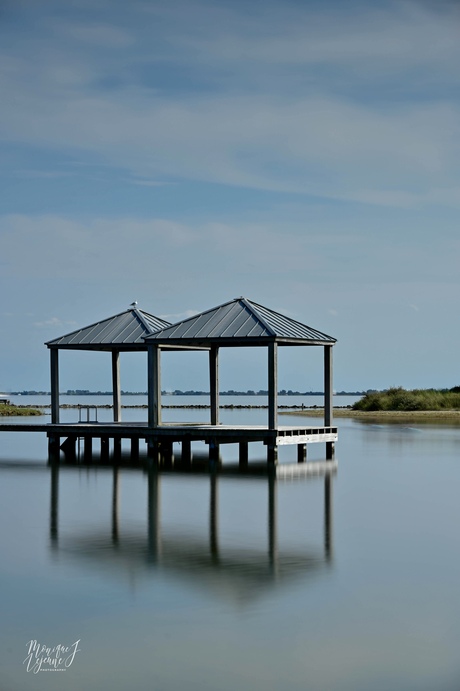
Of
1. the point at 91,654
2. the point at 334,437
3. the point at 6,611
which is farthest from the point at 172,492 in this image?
the point at 91,654

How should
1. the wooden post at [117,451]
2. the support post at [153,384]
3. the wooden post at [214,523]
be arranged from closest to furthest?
the wooden post at [214,523], the support post at [153,384], the wooden post at [117,451]

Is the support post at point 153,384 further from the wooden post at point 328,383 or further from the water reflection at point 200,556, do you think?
the water reflection at point 200,556

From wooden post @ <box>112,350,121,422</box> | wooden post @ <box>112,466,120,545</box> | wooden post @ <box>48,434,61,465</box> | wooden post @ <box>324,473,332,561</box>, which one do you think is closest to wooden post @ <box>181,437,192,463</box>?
wooden post @ <box>112,466,120,545</box>

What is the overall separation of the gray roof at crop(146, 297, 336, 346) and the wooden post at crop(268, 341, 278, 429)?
0.28 m

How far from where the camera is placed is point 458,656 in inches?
365

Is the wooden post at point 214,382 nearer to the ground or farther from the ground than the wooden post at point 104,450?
farther from the ground

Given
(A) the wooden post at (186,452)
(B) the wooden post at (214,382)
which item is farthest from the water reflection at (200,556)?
(B) the wooden post at (214,382)

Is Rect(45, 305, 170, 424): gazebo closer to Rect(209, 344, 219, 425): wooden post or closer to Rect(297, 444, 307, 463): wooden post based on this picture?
Rect(209, 344, 219, 425): wooden post

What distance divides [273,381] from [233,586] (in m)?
13.4

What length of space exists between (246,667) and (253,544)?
5.58 metres

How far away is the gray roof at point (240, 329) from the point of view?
2467cm

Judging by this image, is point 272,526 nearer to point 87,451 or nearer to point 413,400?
point 87,451

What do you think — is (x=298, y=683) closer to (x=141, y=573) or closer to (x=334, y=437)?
(x=141, y=573)

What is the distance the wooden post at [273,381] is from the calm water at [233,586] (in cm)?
339
